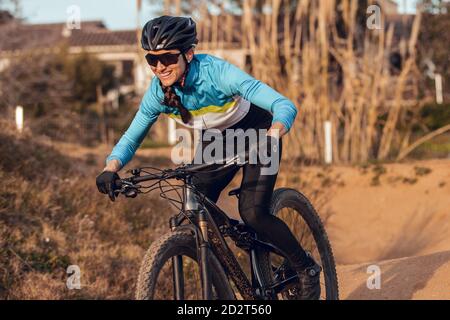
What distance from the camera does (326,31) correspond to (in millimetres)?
15859

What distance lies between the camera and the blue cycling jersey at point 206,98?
5094 mm

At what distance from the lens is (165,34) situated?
4.99 m

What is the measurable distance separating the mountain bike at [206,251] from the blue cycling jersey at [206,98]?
10.6 inches

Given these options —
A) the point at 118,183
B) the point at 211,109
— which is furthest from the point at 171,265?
the point at 211,109

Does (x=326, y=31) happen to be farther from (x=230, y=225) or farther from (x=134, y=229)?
(x=230, y=225)

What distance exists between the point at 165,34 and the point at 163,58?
0.14 meters

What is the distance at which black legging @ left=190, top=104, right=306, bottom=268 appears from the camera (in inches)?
214

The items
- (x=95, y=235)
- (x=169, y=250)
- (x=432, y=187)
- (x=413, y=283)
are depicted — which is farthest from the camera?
(x=432, y=187)

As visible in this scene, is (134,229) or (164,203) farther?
(164,203)

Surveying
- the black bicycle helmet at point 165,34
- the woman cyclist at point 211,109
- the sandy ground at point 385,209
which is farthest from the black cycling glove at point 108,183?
the sandy ground at point 385,209

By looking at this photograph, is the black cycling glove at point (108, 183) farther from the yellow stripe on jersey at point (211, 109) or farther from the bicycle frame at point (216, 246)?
the yellow stripe on jersey at point (211, 109)

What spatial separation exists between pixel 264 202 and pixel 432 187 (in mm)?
9266

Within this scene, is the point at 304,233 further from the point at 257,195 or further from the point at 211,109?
the point at 211,109

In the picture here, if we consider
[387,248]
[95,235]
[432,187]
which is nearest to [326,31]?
[432,187]
